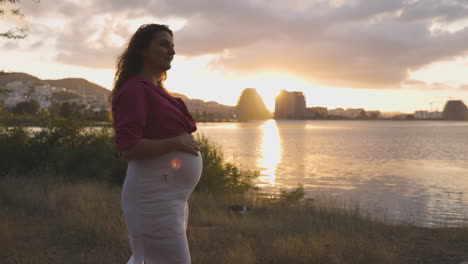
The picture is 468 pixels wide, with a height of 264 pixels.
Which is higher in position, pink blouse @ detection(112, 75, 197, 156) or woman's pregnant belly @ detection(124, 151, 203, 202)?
pink blouse @ detection(112, 75, 197, 156)

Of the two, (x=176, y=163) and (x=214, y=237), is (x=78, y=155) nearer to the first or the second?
(x=214, y=237)

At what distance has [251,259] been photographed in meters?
4.80

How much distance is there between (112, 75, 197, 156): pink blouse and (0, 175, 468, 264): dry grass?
301 centimetres

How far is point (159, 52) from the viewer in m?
2.32

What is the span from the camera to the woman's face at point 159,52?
7.59 feet

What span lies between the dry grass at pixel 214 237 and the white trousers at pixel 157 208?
2.64 meters

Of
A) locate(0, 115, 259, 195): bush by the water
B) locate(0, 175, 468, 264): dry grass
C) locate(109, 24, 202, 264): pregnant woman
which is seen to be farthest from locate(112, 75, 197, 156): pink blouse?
locate(0, 115, 259, 195): bush by the water

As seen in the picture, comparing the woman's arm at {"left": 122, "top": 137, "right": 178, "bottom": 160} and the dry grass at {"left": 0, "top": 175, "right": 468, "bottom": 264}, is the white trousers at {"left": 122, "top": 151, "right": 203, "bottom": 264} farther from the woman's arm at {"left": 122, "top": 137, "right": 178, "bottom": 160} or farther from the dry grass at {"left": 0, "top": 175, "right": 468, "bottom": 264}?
the dry grass at {"left": 0, "top": 175, "right": 468, "bottom": 264}

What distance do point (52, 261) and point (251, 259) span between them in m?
2.63

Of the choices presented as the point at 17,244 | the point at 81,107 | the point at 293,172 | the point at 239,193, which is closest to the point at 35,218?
the point at 17,244

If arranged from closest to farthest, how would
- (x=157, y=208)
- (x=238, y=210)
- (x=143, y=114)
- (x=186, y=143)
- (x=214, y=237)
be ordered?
(x=143, y=114) < (x=157, y=208) < (x=186, y=143) < (x=214, y=237) < (x=238, y=210)

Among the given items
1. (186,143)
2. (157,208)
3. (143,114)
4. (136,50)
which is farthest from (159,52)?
(157,208)

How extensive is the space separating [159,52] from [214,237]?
423cm

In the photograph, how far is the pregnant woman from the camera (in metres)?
2.05
